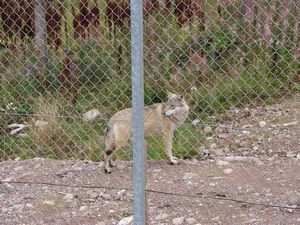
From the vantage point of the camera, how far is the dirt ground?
14.0 feet

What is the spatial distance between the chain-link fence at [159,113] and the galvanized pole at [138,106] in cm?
122

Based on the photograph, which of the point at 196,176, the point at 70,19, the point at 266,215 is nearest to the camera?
the point at 266,215

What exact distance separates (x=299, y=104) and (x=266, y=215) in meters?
2.90

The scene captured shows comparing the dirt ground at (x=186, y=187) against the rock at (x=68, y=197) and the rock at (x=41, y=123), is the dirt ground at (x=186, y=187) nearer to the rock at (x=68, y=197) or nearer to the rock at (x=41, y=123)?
the rock at (x=68, y=197)

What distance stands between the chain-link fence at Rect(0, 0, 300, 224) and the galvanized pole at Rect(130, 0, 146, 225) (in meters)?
1.22

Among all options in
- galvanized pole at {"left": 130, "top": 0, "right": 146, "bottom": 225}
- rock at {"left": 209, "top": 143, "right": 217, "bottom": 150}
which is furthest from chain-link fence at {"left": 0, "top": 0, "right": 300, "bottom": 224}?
galvanized pole at {"left": 130, "top": 0, "right": 146, "bottom": 225}

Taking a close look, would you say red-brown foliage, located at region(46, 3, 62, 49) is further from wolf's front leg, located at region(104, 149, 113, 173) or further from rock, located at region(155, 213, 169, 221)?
rock, located at region(155, 213, 169, 221)

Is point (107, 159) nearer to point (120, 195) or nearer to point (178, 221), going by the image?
point (120, 195)

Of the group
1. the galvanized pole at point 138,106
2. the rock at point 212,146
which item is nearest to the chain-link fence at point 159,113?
the rock at point 212,146

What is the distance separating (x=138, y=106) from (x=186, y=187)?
2.04 m

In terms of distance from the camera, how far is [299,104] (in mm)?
6719

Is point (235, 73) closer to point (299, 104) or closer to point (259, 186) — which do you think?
point (299, 104)

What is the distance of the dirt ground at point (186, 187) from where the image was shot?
4.25 m

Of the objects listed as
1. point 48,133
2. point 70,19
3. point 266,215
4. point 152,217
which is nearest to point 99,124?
point 48,133
